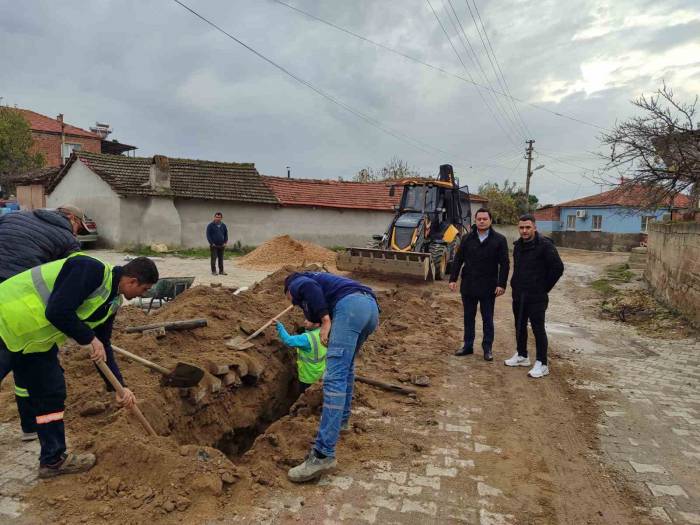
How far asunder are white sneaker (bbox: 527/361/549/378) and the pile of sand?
1140cm

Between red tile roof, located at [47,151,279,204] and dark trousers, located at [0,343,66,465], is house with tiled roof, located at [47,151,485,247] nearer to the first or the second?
red tile roof, located at [47,151,279,204]

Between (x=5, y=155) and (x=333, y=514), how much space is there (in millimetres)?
33233

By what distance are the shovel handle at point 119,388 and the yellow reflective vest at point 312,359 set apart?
1723 mm

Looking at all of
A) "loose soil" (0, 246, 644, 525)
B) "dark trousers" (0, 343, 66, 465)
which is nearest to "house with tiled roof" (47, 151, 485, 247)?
"loose soil" (0, 246, 644, 525)

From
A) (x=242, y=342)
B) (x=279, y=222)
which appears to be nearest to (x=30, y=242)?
(x=242, y=342)

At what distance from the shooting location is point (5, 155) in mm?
28047

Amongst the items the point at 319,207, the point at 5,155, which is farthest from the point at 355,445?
the point at 5,155

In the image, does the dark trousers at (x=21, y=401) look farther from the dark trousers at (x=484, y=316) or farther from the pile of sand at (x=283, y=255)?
the pile of sand at (x=283, y=255)

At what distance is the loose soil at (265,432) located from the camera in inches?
116

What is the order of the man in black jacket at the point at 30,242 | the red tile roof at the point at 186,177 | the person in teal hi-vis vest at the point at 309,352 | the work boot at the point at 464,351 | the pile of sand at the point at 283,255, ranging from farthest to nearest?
1. the red tile roof at the point at 186,177
2. the pile of sand at the point at 283,255
3. the work boot at the point at 464,351
4. the person in teal hi-vis vest at the point at 309,352
5. the man in black jacket at the point at 30,242

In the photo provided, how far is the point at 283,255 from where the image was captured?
17.8 metres

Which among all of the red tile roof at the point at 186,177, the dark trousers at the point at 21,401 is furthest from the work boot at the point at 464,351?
the red tile roof at the point at 186,177

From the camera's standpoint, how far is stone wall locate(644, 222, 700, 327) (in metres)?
8.44

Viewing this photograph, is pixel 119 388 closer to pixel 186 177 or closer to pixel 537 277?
pixel 537 277
